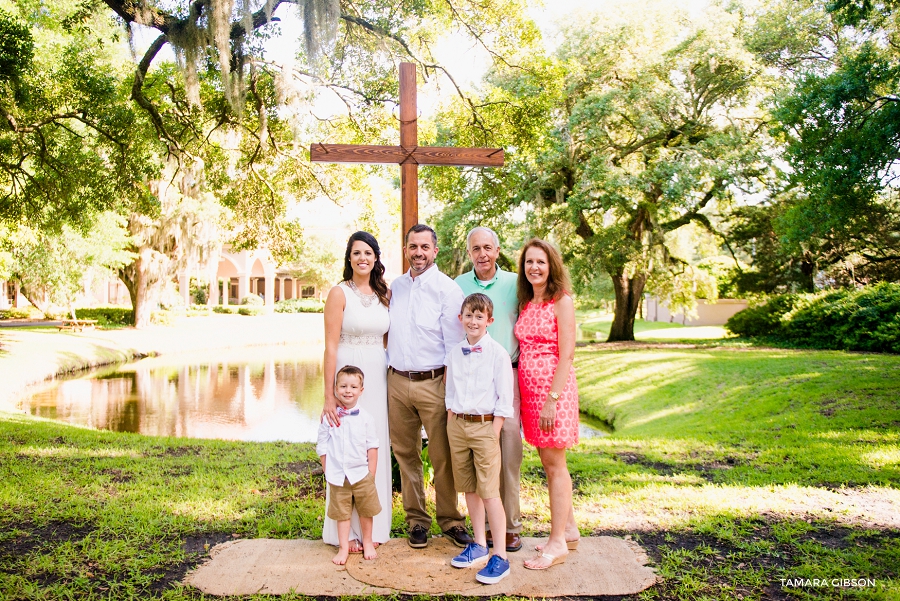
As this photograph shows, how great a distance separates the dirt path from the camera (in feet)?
47.8

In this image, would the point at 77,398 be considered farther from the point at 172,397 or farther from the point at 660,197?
the point at 660,197

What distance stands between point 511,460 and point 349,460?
0.95 metres

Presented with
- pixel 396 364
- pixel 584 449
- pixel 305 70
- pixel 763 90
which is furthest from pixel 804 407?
pixel 763 90

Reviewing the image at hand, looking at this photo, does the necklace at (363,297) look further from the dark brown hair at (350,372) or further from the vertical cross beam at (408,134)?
the vertical cross beam at (408,134)

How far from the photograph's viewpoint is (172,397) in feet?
43.1

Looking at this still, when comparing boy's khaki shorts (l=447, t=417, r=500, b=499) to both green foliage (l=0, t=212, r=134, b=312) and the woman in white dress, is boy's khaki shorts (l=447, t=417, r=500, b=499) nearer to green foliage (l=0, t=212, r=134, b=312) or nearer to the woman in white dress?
the woman in white dress

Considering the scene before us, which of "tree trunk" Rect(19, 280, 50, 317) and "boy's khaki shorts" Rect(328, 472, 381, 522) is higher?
"tree trunk" Rect(19, 280, 50, 317)

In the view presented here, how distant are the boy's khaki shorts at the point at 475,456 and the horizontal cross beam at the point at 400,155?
216 centimetres

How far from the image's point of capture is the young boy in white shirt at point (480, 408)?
3.54 meters

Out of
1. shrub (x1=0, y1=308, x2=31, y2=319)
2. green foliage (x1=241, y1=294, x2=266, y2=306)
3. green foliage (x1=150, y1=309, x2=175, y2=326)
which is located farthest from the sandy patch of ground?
green foliage (x1=241, y1=294, x2=266, y2=306)

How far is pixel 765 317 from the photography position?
18391mm

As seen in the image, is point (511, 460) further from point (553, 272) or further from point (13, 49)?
point (13, 49)

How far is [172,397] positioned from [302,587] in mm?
10910

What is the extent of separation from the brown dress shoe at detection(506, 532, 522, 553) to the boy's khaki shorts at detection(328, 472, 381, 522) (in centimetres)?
80
